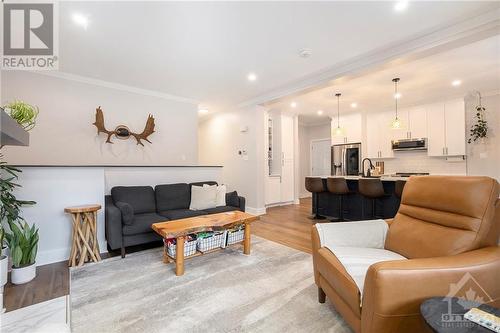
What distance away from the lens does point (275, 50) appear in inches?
120

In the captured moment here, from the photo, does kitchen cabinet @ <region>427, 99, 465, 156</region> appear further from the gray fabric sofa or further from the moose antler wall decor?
the moose antler wall decor

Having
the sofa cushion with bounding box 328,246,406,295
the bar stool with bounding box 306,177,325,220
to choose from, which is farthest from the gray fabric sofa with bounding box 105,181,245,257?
the sofa cushion with bounding box 328,246,406,295

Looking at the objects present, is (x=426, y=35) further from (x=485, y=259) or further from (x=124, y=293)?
(x=124, y=293)

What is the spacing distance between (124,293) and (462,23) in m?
4.29

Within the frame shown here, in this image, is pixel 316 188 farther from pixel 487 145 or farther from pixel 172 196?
pixel 487 145

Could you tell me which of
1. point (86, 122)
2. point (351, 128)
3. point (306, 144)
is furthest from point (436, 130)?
point (86, 122)

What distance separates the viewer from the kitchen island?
3.77 metres

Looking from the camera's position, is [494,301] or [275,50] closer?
[494,301]

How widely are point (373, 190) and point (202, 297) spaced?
9.98 feet

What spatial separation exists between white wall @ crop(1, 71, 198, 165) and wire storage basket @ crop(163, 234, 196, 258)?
2.64m

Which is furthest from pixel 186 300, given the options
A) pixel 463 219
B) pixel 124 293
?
pixel 463 219

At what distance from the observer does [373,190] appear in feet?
12.1

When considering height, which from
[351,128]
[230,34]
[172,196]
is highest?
[230,34]

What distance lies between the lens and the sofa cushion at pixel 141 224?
2.80 m
